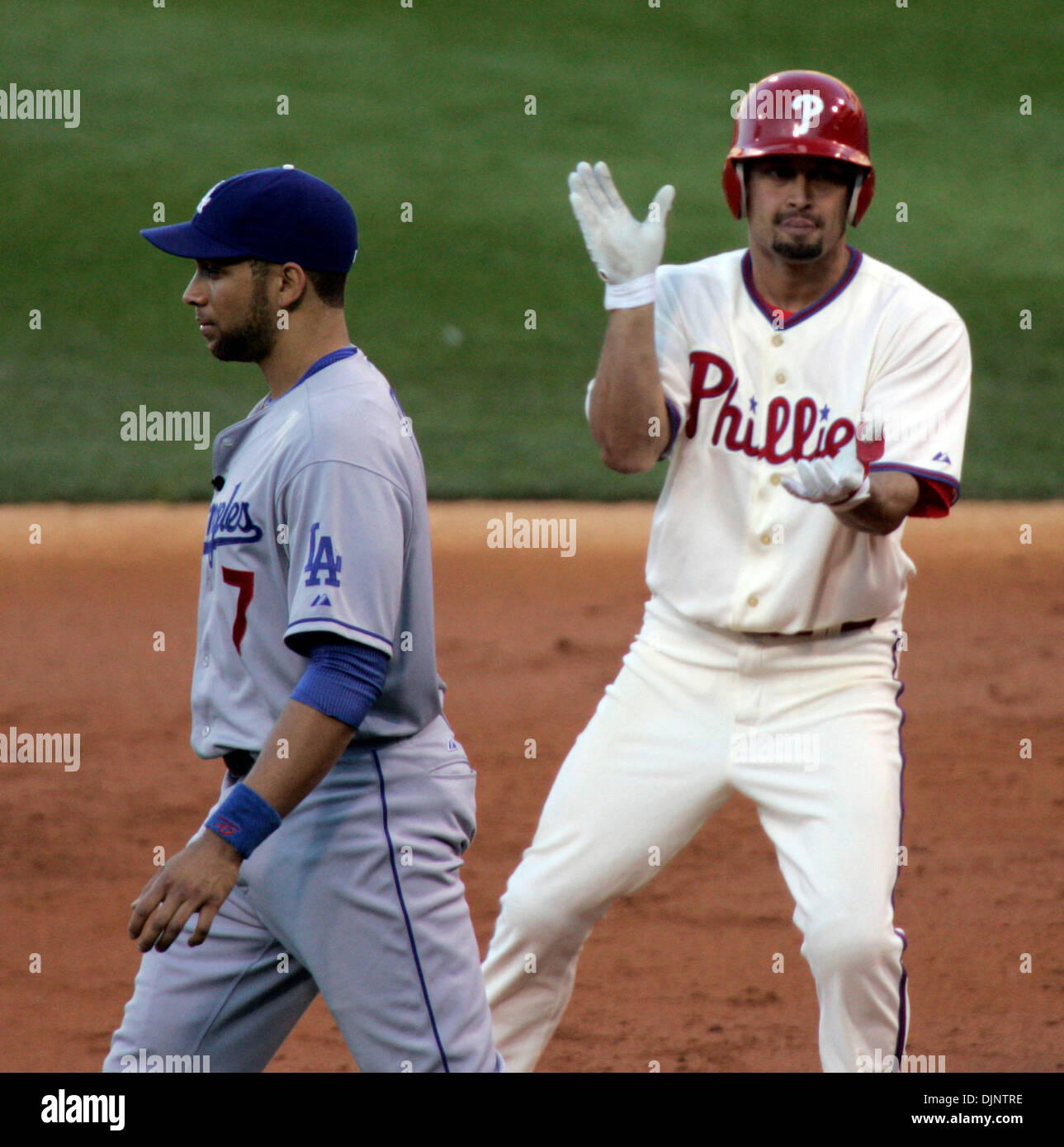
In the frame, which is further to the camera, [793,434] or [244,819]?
[793,434]

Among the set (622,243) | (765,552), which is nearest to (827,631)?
(765,552)

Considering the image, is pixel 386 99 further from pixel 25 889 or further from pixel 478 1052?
pixel 478 1052

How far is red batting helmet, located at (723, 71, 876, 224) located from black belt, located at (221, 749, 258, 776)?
1.65 meters

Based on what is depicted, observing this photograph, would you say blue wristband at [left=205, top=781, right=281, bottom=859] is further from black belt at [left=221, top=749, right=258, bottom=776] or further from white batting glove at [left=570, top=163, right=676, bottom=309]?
white batting glove at [left=570, top=163, right=676, bottom=309]

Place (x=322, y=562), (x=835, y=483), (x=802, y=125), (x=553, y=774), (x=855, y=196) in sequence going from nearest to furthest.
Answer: (x=322, y=562) → (x=835, y=483) → (x=802, y=125) → (x=855, y=196) → (x=553, y=774)

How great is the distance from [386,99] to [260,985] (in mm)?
18374

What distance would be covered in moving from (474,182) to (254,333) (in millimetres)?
15675

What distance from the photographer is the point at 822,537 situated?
362cm

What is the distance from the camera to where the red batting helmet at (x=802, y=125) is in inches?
144

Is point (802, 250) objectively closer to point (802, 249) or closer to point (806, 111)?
point (802, 249)

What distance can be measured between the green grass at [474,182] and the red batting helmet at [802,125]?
707 centimetres

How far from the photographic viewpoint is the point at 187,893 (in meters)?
2.59

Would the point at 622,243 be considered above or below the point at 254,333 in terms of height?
above

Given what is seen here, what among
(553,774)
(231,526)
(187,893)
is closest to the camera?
(187,893)
